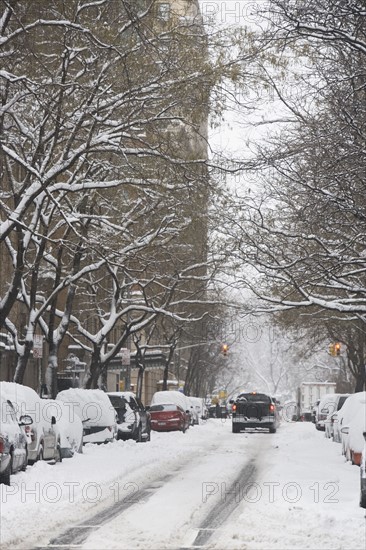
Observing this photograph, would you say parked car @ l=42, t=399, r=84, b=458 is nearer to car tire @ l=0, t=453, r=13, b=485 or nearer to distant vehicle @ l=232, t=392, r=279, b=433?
car tire @ l=0, t=453, r=13, b=485

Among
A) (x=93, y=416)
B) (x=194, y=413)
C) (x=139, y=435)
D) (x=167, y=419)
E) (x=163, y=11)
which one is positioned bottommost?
(x=139, y=435)

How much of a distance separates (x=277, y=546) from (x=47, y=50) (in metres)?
14.2

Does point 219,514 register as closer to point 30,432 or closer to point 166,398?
point 30,432

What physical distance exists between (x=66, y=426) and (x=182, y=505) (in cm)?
1010

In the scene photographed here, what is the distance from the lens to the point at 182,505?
15.6m

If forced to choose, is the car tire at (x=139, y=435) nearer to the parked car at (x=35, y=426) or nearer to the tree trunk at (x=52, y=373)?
the tree trunk at (x=52, y=373)

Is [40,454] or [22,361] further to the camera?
[22,361]

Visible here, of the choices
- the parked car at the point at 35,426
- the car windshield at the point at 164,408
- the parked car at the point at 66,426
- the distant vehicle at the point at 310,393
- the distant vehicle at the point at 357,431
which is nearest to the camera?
the parked car at the point at 35,426

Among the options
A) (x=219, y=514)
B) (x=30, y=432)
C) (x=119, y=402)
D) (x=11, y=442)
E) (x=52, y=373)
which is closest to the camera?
(x=219, y=514)

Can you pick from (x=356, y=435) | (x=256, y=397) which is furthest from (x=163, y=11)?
(x=256, y=397)

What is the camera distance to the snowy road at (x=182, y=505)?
11727mm

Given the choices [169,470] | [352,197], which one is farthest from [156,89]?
[169,470]

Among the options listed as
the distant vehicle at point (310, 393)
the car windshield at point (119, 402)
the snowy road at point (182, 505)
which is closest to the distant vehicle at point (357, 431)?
the snowy road at point (182, 505)

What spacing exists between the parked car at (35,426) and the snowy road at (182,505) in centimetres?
40
